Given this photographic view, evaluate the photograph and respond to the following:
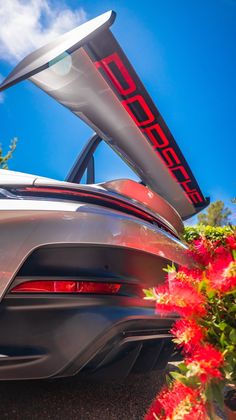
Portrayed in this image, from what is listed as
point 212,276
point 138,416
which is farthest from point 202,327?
point 138,416

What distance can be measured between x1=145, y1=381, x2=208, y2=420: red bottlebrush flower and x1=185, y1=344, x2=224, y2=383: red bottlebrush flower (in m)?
0.09

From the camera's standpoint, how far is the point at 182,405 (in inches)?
37.4

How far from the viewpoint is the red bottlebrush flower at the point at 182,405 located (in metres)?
0.92

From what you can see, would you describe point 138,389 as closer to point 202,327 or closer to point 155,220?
point 155,220

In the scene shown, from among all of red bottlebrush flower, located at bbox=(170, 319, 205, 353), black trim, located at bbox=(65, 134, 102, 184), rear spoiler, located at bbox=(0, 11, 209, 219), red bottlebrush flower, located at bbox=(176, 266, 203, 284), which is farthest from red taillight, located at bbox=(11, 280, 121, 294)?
black trim, located at bbox=(65, 134, 102, 184)

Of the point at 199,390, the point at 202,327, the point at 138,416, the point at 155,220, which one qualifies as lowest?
the point at 138,416

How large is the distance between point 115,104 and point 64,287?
2.46 metres

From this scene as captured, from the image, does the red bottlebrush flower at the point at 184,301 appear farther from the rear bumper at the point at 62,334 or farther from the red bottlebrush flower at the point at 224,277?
the rear bumper at the point at 62,334

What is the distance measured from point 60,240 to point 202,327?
2.39ft

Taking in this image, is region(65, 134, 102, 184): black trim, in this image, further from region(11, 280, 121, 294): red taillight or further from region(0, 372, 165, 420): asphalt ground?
region(11, 280, 121, 294): red taillight

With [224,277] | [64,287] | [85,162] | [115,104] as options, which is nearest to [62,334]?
[64,287]

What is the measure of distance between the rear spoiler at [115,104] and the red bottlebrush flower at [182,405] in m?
2.32

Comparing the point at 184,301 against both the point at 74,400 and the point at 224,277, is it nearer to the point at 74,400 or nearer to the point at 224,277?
the point at 224,277

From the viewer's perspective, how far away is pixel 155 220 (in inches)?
77.7
